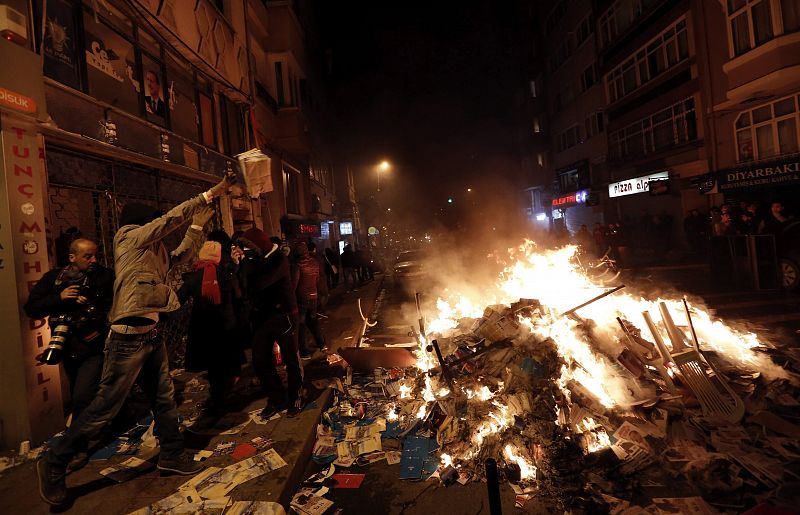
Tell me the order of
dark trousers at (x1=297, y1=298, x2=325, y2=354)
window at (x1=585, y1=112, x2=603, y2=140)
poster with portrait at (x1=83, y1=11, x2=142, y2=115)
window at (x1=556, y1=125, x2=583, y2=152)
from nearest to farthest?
poster with portrait at (x1=83, y1=11, x2=142, y2=115), dark trousers at (x1=297, y1=298, x2=325, y2=354), window at (x1=585, y1=112, x2=603, y2=140), window at (x1=556, y1=125, x2=583, y2=152)

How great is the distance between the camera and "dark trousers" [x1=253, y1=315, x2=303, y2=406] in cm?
500

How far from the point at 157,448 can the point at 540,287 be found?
628cm

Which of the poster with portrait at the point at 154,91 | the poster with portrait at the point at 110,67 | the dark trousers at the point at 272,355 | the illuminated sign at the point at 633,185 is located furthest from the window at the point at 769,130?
the poster with portrait at the point at 110,67

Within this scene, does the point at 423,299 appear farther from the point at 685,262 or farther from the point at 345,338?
the point at 685,262

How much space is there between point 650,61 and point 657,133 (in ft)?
11.7

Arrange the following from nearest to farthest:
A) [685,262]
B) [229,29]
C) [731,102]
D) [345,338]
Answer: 1. [345,338]
2. [229,29]
3. [731,102]
4. [685,262]

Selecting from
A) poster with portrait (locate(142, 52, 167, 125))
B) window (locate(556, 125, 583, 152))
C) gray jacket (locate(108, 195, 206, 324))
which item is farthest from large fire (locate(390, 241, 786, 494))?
window (locate(556, 125, 583, 152))

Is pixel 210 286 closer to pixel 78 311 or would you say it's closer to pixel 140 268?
pixel 78 311

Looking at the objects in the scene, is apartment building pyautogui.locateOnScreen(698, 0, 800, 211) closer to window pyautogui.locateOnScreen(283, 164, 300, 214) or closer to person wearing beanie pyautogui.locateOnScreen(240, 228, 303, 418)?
person wearing beanie pyautogui.locateOnScreen(240, 228, 303, 418)

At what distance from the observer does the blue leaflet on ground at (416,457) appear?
13.5ft

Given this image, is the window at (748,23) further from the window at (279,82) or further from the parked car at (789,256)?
the window at (279,82)

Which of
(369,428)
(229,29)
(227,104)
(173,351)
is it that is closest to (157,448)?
(369,428)

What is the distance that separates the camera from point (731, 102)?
1443cm

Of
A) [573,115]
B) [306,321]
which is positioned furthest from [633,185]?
[306,321]
